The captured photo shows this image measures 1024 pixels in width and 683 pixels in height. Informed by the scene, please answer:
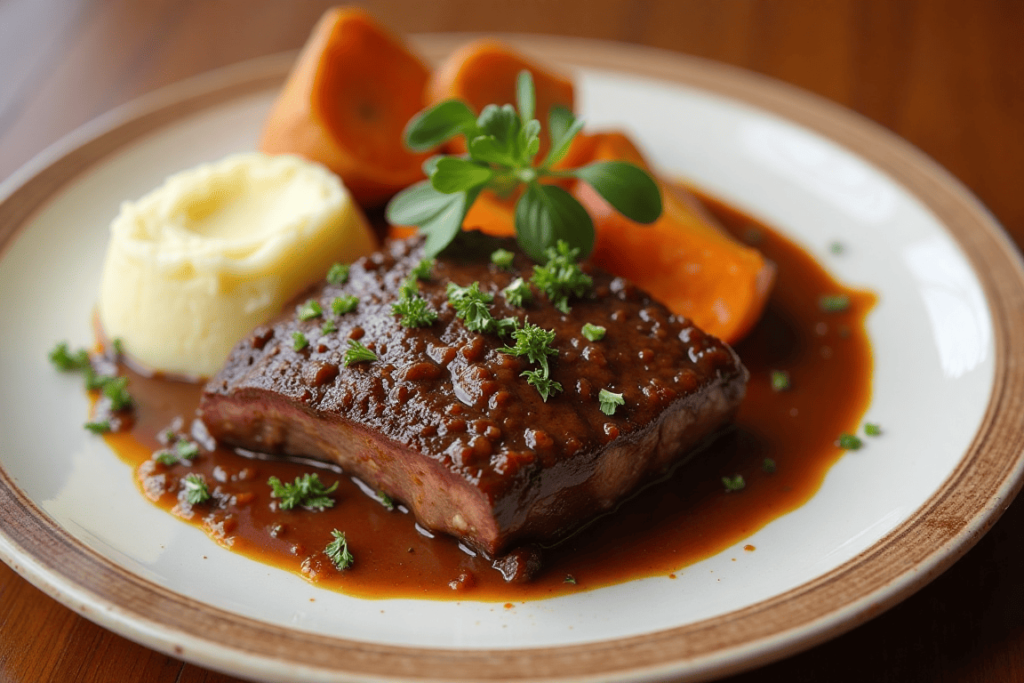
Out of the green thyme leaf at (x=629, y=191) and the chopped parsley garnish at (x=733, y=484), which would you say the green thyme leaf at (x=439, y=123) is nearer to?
the green thyme leaf at (x=629, y=191)

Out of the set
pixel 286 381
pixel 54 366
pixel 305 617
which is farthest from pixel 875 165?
pixel 54 366

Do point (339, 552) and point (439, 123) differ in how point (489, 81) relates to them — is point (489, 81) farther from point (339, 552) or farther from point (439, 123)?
point (339, 552)

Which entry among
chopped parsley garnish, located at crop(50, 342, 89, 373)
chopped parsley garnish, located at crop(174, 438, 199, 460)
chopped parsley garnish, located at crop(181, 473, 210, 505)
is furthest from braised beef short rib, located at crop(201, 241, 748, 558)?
chopped parsley garnish, located at crop(50, 342, 89, 373)

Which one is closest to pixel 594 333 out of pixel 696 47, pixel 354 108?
pixel 354 108

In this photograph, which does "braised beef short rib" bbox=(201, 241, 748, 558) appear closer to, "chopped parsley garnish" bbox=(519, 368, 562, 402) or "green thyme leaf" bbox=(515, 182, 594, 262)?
"chopped parsley garnish" bbox=(519, 368, 562, 402)

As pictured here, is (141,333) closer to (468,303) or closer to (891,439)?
(468,303)
